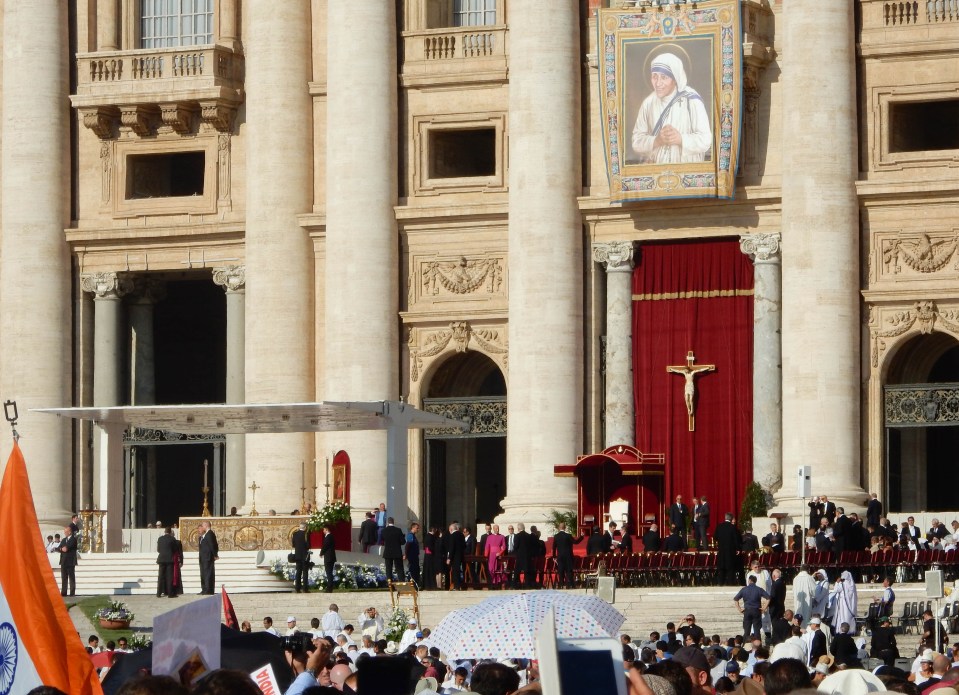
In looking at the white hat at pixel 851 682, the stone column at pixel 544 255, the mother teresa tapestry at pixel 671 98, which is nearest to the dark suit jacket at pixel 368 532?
the stone column at pixel 544 255

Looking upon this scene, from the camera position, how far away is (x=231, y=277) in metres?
45.7

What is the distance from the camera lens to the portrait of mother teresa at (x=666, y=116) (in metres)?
41.8

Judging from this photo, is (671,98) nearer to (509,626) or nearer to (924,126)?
(924,126)

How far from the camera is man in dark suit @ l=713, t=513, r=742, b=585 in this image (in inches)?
1312

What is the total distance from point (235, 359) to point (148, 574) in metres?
7.83

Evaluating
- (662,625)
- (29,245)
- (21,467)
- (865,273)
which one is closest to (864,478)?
(865,273)

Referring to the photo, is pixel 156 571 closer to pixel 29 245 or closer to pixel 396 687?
pixel 29 245

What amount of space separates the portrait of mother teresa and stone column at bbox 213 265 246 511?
8.80m

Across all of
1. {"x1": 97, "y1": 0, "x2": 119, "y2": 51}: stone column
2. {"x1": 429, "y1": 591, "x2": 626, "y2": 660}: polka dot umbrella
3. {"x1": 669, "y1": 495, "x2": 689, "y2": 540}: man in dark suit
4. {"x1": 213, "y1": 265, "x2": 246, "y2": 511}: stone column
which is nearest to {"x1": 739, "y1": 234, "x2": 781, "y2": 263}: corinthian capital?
{"x1": 669, "y1": 495, "x2": 689, "y2": 540}: man in dark suit

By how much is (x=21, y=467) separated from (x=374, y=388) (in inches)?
1230

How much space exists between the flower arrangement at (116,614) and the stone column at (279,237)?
11.0 m

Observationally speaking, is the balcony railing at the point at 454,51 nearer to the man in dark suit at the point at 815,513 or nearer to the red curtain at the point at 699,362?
the red curtain at the point at 699,362

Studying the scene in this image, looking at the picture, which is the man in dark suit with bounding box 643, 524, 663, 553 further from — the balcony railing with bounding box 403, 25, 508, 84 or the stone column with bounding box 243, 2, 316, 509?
the balcony railing with bounding box 403, 25, 508, 84

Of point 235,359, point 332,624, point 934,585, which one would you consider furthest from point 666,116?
point 934,585
